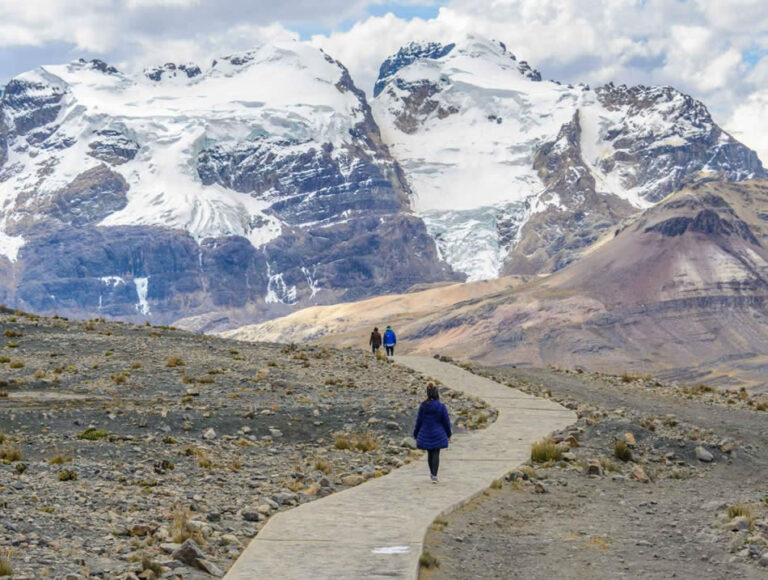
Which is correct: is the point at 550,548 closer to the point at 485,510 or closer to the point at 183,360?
the point at 485,510

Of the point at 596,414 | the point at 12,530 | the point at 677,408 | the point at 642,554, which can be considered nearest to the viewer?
the point at 12,530

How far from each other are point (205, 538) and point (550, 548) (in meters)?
6.11

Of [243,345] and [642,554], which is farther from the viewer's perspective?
[243,345]

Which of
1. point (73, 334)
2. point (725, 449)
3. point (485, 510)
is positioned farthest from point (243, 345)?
point (485, 510)

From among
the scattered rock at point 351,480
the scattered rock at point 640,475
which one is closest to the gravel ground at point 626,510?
the scattered rock at point 640,475

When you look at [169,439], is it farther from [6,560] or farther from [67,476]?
[6,560]

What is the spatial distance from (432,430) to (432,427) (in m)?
0.10

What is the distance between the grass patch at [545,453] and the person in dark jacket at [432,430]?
3.90m

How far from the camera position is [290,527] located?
21.7 meters

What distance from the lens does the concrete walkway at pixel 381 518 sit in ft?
61.9

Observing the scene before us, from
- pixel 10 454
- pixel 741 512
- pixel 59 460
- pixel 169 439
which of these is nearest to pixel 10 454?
pixel 10 454

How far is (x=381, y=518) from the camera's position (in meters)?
22.6

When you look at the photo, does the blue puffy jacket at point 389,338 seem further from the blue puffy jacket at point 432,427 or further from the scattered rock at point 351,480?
the scattered rock at point 351,480

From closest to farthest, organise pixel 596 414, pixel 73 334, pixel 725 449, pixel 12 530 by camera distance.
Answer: pixel 12 530 < pixel 725 449 < pixel 596 414 < pixel 73 334
